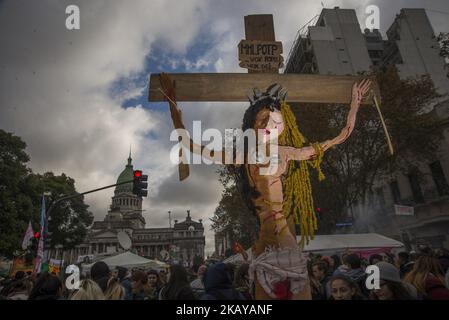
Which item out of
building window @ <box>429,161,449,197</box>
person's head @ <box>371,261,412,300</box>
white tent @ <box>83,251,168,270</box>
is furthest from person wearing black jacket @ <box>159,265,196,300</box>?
building window @ <box>429,161,449,197</box>

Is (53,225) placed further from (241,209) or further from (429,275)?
(429,275)

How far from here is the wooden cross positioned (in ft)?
11.6

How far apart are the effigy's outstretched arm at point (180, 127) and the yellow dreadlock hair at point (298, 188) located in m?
0.89

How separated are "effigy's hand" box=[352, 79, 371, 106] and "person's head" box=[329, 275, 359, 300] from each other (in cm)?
223

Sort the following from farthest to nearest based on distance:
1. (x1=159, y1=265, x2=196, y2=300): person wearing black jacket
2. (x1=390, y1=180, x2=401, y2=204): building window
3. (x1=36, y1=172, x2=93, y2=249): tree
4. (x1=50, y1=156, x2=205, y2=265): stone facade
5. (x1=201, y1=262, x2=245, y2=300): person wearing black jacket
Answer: (x1=50, y1=156, x2=205, y2=265): stone facade → (x1=36, y1=172, x2=93, y2=249): tree → (x1=390, y1=180, x2=401, y2=204): building window → (x1=159, y1=265, x2=196, y2=300): person wearing black jacket → (x1=201, y1=262, x2=245, y2=300): person wearing black jacket

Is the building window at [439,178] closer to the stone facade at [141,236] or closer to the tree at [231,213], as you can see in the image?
the tree at [231,213]

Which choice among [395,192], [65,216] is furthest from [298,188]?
[65,216]

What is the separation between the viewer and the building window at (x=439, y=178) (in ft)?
56.8

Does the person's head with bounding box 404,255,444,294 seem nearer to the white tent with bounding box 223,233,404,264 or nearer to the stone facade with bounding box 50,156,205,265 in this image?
the white tent with bounding box 223,233,404,264

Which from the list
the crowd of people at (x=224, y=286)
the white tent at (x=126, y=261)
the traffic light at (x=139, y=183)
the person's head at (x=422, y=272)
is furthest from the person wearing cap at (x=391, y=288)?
the white tent at (x=126, y=261)

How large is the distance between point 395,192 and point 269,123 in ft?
74.4

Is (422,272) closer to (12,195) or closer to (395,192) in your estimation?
(395,192)
